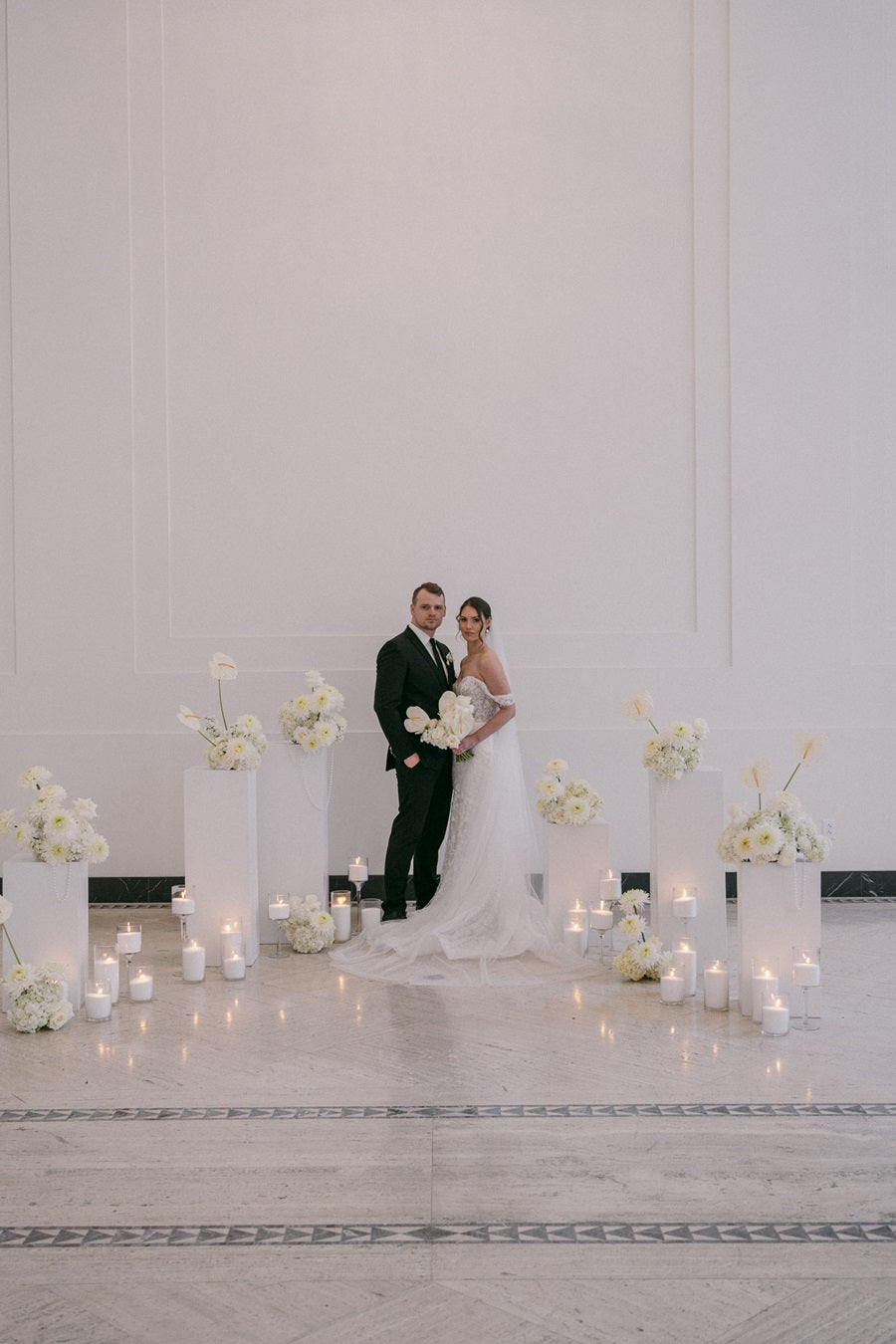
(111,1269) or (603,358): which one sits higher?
(603,358)

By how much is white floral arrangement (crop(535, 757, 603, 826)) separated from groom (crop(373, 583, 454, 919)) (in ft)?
2.60

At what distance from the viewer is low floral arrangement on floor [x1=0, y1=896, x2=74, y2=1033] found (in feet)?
16.2

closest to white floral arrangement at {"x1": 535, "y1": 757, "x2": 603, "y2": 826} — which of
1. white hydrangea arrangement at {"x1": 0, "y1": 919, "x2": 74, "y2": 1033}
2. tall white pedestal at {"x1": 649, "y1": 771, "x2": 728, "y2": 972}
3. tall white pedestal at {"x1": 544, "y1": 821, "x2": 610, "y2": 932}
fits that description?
tall white pedestal at {"x1": 544, "y1": 821, "x2": 610, "y2": 932}

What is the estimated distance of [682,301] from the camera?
26.0 feet

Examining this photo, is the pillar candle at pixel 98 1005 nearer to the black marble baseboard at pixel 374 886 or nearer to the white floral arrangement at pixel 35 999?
the white floral arrangement at pixel 35 999

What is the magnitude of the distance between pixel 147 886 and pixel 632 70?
6244 mm

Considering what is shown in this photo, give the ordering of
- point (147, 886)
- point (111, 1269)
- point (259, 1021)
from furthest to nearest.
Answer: point (147, 886) → point (259, 1021) → point (111, 1269)

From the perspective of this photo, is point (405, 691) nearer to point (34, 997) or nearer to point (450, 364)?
point (450, 364)

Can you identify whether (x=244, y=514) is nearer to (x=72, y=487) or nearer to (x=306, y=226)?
(x=72, y=487)

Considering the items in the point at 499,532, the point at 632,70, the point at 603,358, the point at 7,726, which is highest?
the point at 632,70

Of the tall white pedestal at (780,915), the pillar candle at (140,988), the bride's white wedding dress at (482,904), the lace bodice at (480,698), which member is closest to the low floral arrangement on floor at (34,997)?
the pillar candle at (140,988)

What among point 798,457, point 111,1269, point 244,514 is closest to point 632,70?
point 798,457

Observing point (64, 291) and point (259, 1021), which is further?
point (64, 291)

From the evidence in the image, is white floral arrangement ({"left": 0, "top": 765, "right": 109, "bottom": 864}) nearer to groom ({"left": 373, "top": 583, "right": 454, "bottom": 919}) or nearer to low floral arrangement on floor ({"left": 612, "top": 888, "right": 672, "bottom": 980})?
groom ({"left": 373, "top": 583, "right": 454, "bottom": 919})
